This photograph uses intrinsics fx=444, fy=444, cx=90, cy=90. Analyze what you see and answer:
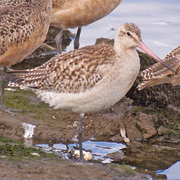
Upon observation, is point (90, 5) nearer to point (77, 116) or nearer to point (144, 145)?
point (77, 116)

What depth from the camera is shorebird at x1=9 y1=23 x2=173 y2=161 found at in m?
5.69

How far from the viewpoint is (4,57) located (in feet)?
23.1

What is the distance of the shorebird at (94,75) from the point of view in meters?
5.69

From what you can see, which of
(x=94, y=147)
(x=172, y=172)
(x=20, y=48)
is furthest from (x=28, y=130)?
(x=172, y=172)

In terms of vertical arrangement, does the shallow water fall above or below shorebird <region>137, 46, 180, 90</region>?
below

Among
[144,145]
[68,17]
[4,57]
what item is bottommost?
[144,145]

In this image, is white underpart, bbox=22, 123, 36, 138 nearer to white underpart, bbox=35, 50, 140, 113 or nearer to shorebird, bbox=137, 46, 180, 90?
white underpart, bbox=35, 50, 140, 113

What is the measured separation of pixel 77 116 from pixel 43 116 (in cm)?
55

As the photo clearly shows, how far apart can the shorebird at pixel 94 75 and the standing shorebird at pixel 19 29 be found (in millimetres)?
1153

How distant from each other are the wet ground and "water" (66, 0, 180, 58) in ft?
11.1

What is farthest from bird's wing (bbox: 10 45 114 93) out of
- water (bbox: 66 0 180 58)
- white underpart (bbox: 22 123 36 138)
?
water (bbox: 66 0 180 58)

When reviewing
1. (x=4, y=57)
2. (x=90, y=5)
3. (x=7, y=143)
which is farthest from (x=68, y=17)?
(x=7, y=143)

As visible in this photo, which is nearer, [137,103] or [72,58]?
[72,58]

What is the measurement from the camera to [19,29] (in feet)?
23.1
